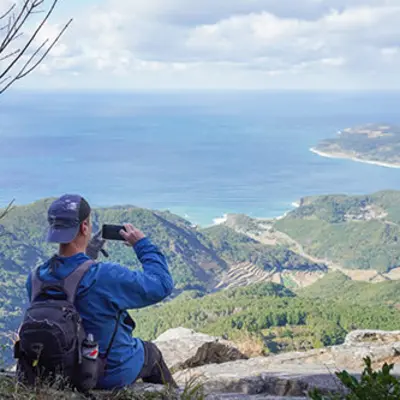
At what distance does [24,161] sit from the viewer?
163500 mm

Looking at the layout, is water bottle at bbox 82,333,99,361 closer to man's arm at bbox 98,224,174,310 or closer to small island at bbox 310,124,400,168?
man's arm at bbox 98,224,174,310

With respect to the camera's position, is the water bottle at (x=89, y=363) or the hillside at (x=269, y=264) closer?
the water bottle at (x=89, y=363)

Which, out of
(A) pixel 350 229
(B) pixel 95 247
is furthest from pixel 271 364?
(A) pixel 350 229

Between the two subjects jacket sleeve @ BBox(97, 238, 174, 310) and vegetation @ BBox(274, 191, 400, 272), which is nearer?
jacket sleeve @ BBox(97, 238, 174, 310)

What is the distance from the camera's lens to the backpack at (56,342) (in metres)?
2.81

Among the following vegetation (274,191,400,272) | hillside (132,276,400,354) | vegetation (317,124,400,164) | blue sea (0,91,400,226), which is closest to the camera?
hillside (132,276,400,354)

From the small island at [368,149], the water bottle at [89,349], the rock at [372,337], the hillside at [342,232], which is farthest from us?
the small island at [368,149]

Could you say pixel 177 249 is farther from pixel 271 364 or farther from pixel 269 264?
pixel 271 364

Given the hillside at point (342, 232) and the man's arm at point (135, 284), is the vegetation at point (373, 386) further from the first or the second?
the hillside at point (342, 232)

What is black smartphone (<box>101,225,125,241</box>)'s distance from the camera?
335cm

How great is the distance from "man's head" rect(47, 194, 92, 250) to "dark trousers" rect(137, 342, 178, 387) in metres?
0.87

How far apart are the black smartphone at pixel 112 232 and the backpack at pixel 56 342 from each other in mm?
328

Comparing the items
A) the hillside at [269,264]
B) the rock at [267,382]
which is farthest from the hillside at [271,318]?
the rock at [267,382]

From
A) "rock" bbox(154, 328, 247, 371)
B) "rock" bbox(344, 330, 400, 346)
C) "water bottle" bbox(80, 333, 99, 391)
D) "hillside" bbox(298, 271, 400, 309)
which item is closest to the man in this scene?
"water bottle" bbox(80, 333, 99, 391)
